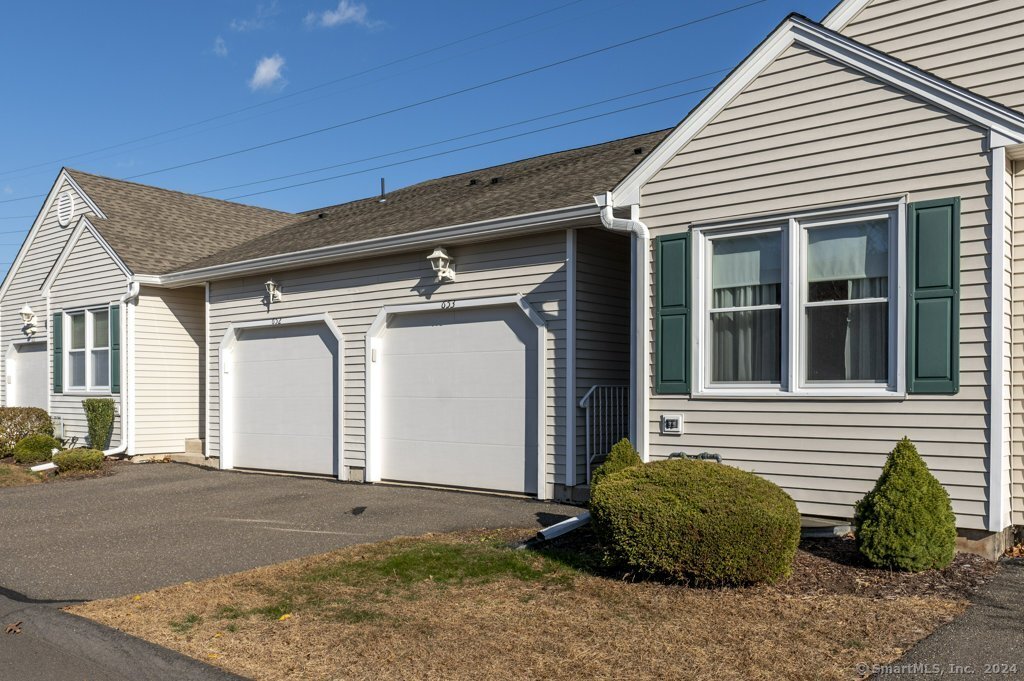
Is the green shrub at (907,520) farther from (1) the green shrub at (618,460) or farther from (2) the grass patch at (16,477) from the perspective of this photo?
(2) the grass patch at (16,477)

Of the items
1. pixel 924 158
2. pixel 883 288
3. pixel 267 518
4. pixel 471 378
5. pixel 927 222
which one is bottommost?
pixel 267 518

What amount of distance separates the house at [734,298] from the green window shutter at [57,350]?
223 inches

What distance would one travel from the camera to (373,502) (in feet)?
34.8

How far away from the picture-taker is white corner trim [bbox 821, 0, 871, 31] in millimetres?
8453

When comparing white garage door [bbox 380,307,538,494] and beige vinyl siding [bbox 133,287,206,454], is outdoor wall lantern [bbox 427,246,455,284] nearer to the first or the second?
white garage door [bbox 380,307,538,494]

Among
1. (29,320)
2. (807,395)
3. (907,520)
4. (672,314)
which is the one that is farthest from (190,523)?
(29,320)

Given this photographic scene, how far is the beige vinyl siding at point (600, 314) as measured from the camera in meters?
10.2

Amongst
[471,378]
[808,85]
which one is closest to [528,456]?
[471,378]

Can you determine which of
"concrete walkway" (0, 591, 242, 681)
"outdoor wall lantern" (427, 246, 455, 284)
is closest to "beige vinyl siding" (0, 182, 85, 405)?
"outdoor wall lantern" (427, 246, 455, 284)

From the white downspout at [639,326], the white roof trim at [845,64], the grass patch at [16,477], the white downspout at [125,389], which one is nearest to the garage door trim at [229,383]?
the white downspout at [125,389]

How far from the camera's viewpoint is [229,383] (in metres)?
14.5

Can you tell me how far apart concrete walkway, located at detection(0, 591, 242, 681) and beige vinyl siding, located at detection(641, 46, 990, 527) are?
4993 millimetres

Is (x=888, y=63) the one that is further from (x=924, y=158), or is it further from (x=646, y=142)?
(x=646, y=142)

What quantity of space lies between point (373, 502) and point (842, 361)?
5.64 m
